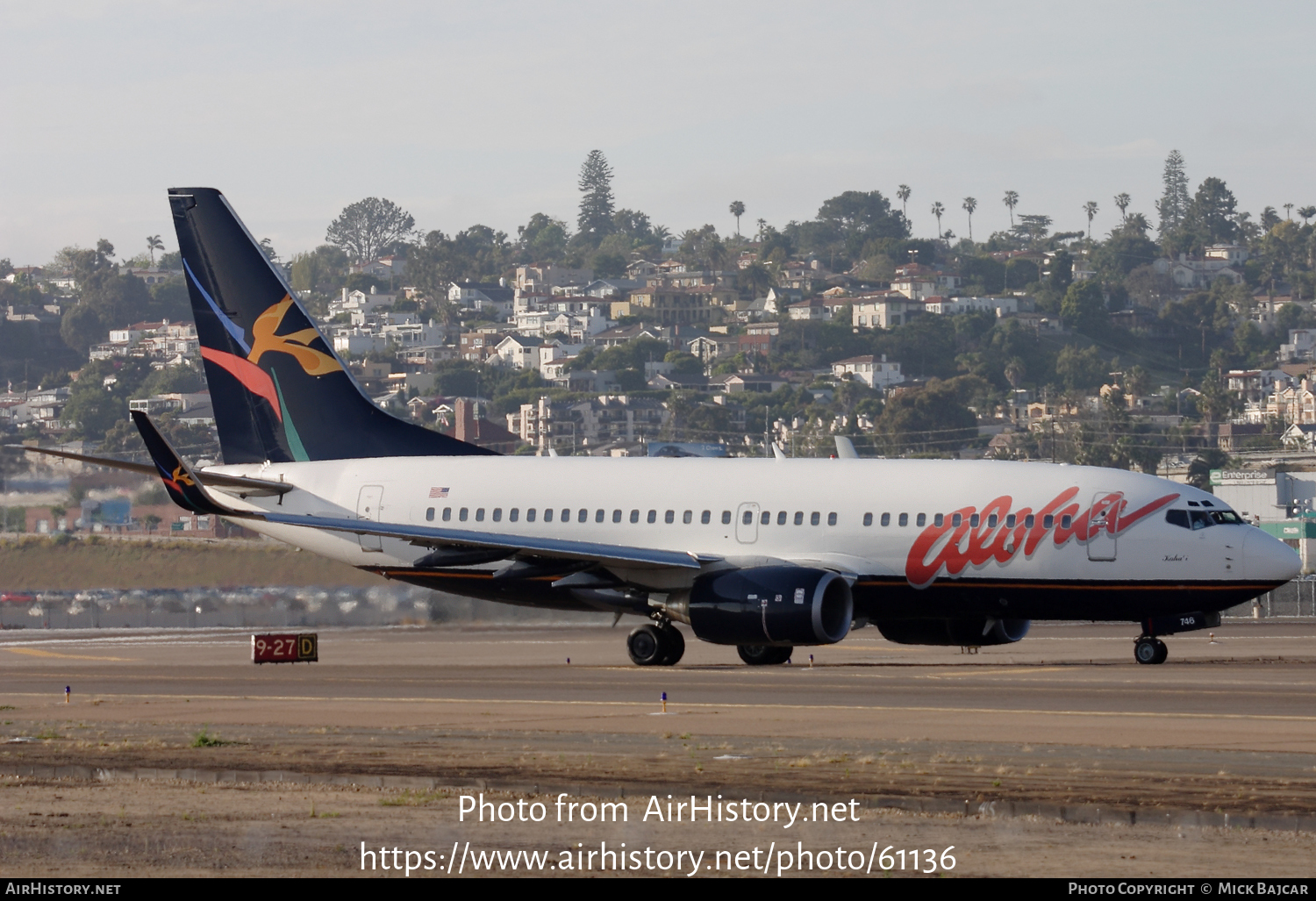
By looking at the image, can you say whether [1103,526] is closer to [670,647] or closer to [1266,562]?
[1266,562]

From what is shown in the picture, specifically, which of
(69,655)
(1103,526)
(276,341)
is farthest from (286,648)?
(1103,526)

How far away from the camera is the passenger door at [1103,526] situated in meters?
32.9

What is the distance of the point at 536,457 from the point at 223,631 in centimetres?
2168

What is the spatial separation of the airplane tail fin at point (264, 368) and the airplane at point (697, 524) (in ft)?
0.15

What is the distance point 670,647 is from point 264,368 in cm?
1224

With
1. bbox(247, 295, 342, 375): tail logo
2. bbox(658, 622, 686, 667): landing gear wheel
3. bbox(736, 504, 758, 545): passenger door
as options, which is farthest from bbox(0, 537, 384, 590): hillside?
bbox(736, 504, 758, 545): passenger door

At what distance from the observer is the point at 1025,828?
1461 cm

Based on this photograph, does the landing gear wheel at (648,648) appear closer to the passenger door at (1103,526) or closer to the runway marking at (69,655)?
the passenger door at (1103,526)

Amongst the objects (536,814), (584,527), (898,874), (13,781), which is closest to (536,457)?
(584,527)

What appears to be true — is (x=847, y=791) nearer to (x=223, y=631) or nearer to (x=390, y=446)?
(x=390, y=446)

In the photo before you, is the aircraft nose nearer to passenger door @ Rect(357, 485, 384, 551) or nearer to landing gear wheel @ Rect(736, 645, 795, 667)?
landing gear wheel @ Rect(736, 645, 795, 667)

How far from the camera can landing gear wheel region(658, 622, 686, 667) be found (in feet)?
115

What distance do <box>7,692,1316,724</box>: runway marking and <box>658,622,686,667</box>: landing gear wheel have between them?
312 inches

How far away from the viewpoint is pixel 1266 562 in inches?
1278
